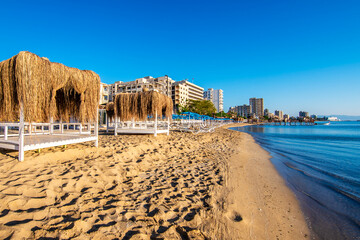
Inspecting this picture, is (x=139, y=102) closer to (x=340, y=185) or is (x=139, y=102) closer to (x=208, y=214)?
(x=208, y=214)

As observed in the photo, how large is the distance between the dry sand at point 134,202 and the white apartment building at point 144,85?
209 feet

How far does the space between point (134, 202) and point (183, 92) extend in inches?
2947

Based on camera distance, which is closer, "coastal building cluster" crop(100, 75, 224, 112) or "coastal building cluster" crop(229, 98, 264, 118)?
"coastal building cluster" crop(100, 75, 224, 112)

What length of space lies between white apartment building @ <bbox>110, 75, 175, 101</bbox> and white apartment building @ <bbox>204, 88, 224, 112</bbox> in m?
56.1

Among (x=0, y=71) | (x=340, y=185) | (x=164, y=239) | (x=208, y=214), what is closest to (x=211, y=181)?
(x=208, y=214)

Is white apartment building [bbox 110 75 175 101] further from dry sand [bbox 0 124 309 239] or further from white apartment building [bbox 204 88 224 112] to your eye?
dry sand [bbox 0 124 309 239]

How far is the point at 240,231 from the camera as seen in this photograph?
247 cm

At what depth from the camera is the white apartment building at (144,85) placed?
66.6 m

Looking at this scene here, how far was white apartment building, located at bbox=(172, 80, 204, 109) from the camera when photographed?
72438mm

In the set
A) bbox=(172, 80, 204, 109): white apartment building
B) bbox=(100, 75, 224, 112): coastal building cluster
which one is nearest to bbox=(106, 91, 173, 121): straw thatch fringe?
bbox=(100, 75, 224, 112): coastal building cluster

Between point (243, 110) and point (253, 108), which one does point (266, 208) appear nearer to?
point (243, 110)

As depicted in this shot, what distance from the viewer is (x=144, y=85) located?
66.2m

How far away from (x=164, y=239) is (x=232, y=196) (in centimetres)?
201

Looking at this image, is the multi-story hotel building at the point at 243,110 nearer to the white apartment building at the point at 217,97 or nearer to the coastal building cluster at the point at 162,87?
the white apartment building at the point at 217,97
